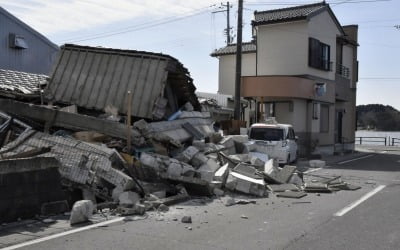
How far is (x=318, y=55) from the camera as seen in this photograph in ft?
105

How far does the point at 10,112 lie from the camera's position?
14.7 meters

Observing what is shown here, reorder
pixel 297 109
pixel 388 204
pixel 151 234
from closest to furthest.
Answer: pixel 151 234 < pixel 388 204 < pixel 297 109

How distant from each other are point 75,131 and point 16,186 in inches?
220

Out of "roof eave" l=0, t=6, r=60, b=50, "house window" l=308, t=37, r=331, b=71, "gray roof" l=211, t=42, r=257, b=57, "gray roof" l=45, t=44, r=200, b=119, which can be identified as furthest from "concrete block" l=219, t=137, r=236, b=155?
"gray roof" l=211, t=42, r=257, b=57

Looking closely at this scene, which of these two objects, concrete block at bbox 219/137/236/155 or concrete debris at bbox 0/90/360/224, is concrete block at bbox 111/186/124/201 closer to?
concrete debris at bbox 0/90/360/224

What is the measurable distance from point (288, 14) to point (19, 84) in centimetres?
1913

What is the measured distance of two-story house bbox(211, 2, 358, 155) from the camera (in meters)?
28.9

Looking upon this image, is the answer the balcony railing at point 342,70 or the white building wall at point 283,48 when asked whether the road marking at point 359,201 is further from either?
the balcony railing at point 342,70

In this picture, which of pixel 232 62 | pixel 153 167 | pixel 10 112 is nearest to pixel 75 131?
pixel 10 112

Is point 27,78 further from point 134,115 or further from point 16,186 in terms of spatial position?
point 16,186

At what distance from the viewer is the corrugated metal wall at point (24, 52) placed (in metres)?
24.1

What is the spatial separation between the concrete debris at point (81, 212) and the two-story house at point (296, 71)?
66.1 feet

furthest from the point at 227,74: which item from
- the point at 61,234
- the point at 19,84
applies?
the point at 61,234

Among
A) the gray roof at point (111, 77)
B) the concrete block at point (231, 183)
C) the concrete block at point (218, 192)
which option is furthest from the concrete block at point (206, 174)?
the gray roof at point (111, 77)
